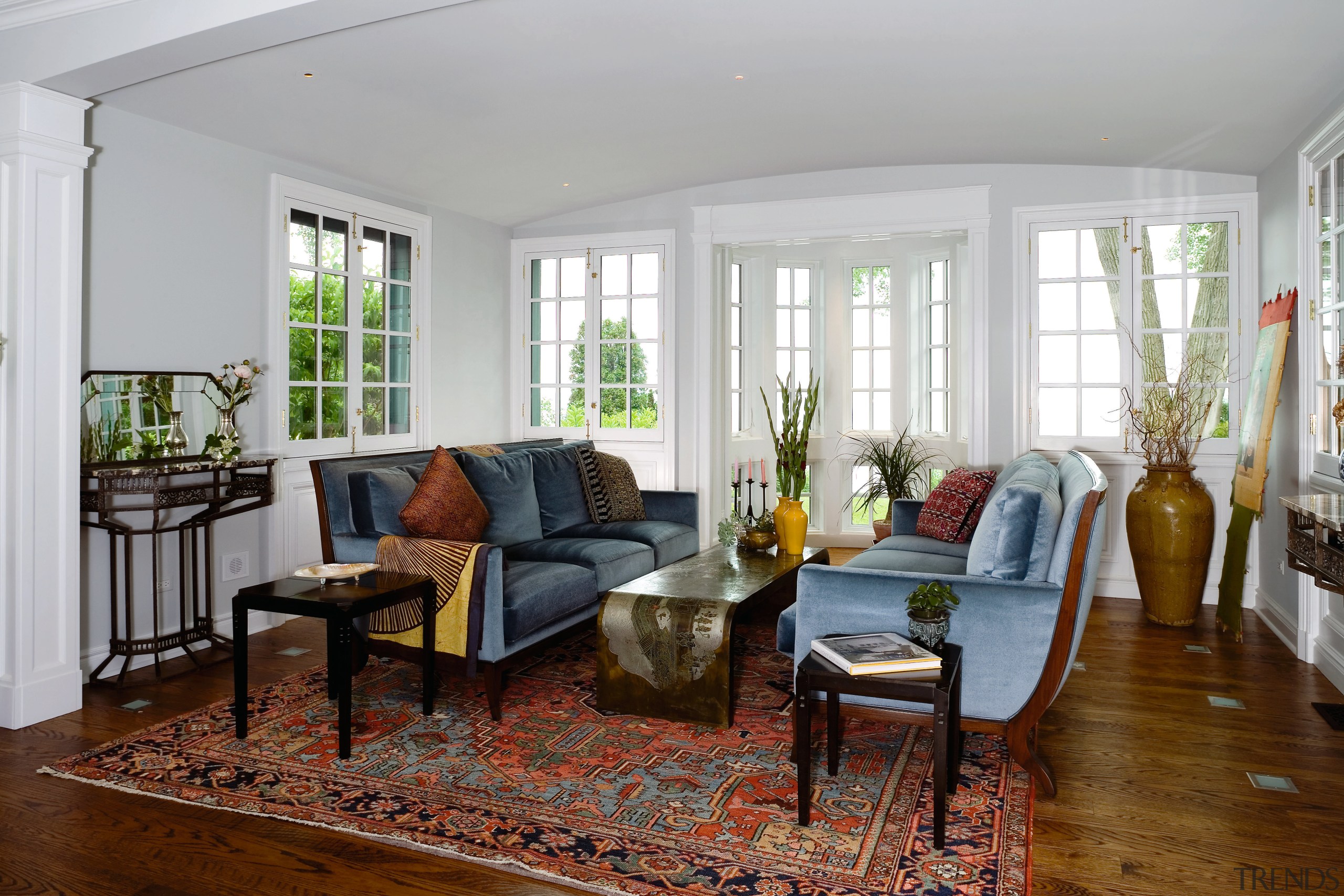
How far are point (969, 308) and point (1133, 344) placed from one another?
950mm

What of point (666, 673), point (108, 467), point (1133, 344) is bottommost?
point (666, 673)

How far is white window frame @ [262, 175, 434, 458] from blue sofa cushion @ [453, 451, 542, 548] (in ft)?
3.40

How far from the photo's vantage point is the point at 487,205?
6090 mm

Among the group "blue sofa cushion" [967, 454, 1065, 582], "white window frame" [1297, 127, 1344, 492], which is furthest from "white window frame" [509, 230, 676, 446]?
"blue sofa cushion" [967, 454, 1065, 582]

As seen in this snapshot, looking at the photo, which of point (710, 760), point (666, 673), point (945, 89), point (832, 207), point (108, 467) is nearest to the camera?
point (710, 760)

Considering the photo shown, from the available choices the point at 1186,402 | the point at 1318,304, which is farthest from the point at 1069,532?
the point at 1186,402

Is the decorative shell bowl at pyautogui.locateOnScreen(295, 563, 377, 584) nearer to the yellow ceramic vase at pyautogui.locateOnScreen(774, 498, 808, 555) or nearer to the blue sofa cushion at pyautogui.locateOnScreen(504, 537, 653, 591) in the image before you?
the blue sofa cushion at pyautogui.locateOnScreen(504, 537, 653, 591)

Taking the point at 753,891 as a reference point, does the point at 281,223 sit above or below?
above

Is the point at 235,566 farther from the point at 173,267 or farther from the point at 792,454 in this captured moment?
the point at 792,454

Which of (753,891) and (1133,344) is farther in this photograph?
(1133,344)

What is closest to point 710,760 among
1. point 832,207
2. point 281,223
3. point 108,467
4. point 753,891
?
point 753,891

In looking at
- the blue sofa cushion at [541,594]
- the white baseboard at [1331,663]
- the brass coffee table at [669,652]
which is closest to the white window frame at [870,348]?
the white baseboard at [1331,663]

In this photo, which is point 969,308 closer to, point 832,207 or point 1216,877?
point 832,207

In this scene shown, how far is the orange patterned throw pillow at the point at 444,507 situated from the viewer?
378 cm
